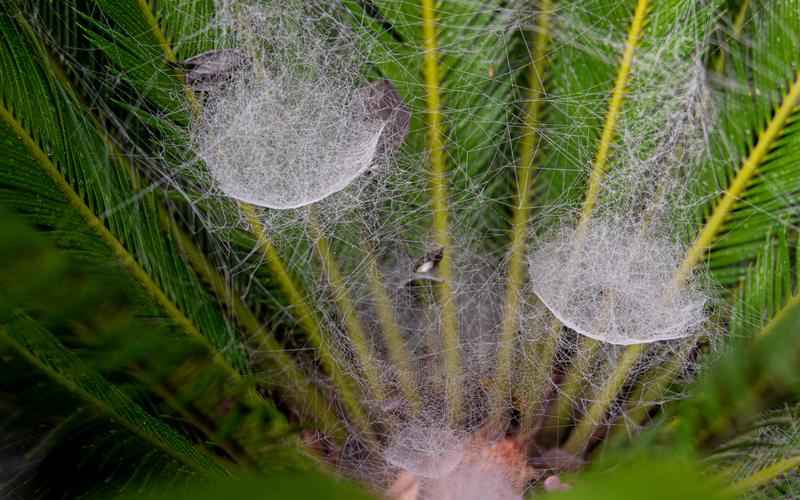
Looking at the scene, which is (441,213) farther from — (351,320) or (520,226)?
(351,320)

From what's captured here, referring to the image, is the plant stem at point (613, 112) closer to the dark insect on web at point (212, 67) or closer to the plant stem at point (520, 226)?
the plant stem at point (520, 226)

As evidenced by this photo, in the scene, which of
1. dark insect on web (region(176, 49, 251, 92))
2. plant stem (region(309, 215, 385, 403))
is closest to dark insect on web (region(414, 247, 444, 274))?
plant stem (region(309, 215, 385, 403))

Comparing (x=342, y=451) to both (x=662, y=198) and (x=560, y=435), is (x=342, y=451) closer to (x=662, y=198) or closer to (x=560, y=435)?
(x=560, y=435)

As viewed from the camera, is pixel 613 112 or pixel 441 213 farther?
pixel 441 213

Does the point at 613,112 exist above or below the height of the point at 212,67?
above

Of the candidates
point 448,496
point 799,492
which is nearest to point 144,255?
point 448,496

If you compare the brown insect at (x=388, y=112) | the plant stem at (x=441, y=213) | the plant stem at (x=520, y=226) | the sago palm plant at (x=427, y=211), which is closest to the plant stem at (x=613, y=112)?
the sago palm plant at (x=427, y=211)

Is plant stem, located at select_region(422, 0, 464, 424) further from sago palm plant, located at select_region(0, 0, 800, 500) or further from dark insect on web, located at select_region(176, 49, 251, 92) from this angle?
dark insect on web, located at select_region(176, 49, 251, 92)

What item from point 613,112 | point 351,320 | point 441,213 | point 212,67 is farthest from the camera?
point 351,320

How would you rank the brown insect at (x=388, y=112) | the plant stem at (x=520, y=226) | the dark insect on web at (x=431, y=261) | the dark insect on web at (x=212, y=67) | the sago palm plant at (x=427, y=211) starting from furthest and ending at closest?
the dark insect on web at (x=431, y=261), the plant stem at (x=520, y=226), the brown insect at (x=388, y=112), the dark insect on web at (x=212, y=67), the sago palm plant at (x=427, y=211)

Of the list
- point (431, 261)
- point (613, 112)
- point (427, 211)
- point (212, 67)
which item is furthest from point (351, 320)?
point (613, 112)
